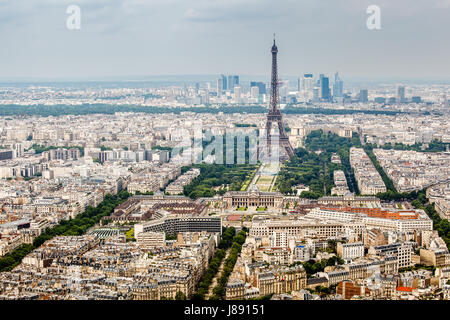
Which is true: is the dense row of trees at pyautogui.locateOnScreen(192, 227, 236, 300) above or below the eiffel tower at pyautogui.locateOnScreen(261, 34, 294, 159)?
below

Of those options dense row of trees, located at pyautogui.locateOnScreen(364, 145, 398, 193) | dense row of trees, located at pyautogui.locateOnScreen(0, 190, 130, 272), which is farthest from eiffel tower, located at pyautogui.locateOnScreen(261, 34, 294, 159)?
dense row of trees, located at pyautogui.locateOnScreen(0, 190, 130, 272)

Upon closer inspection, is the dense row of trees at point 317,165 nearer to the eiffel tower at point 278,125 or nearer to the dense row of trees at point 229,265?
the eiffel tower at point 278,125

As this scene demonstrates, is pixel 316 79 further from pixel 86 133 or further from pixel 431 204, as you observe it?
pixel 431 204

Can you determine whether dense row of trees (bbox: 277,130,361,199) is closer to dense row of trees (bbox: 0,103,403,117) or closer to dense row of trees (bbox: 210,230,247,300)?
dense row of trees (bbox: 210,230,247,300)

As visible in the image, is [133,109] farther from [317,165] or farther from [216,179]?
[216,179]

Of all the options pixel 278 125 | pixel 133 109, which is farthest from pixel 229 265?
pixel 133 109

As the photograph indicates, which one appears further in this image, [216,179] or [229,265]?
[216,179]

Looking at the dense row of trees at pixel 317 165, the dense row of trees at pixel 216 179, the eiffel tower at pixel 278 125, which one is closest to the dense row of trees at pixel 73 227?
the dense row of trees at pixel 216 179
